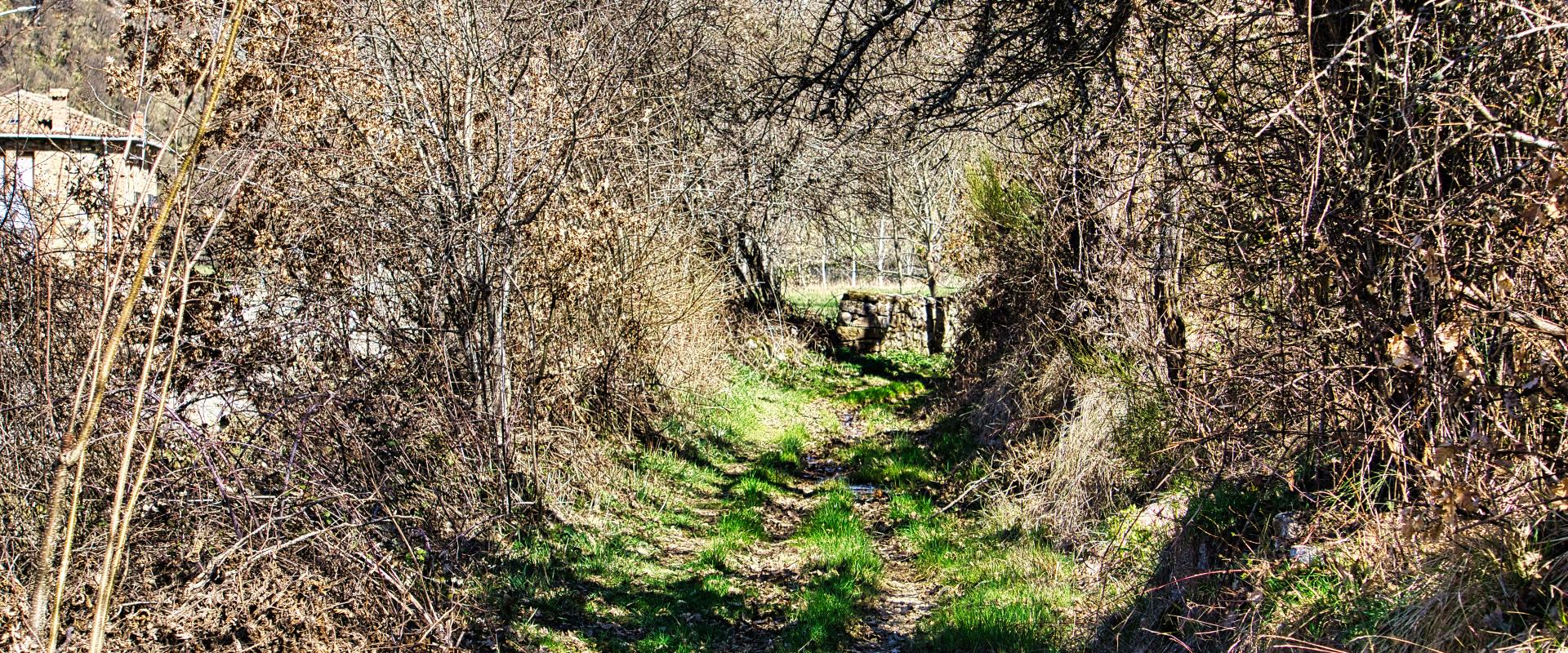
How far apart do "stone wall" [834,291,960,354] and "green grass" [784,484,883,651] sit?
831 cm

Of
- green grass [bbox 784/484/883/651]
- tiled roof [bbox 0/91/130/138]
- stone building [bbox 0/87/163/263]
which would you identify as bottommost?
green grass [bbox 784/484/883/651]

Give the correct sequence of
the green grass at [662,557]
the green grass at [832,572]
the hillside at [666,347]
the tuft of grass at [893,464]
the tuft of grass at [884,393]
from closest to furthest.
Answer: the hillside at [666,347] < the green grass at [832,572] < the green grass at [662,557] < the tuft of grass at [893,464] < the tuft of grass at [884,393]

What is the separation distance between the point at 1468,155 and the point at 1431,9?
1.86 feet

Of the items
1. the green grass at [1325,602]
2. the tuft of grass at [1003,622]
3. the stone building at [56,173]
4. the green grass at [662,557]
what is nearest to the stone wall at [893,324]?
the green grass at [662,557]

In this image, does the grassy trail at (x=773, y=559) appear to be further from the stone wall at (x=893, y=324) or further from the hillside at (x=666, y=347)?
the stone wall at (x=893, y=324)

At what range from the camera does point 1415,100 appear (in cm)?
358

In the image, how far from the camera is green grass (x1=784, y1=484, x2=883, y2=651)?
591 cm

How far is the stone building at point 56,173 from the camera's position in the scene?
462 centimetres

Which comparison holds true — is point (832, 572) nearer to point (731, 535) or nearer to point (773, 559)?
point (773, 559)

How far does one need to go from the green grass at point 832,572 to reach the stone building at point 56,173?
414 centimetres

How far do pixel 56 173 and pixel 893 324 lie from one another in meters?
13.0

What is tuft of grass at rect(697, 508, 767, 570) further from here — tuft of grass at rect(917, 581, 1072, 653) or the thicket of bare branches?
the thicket of bare branches

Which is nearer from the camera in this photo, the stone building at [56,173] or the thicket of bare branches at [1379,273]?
the thicket of bare branches at [1379,273]

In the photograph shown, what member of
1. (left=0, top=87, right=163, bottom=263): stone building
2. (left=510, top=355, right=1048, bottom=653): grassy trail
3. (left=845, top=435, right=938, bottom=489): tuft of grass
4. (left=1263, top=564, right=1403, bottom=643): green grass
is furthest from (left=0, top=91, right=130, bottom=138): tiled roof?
(left=845, top=435, right=938, bottom=489): tuft of grass
